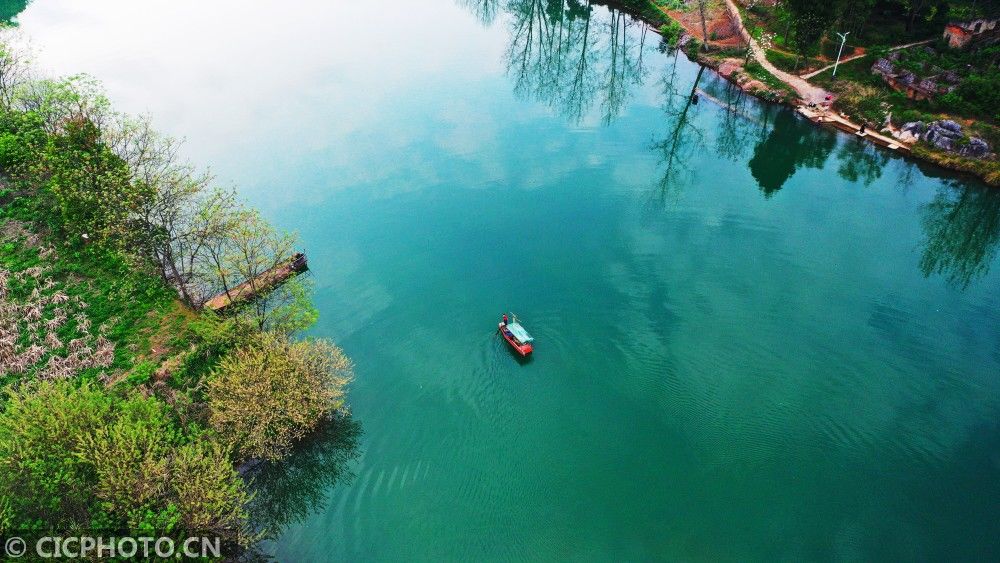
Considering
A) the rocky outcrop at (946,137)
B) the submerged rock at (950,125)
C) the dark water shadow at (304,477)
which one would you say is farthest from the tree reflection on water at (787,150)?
the dark water shadow at (304,477)

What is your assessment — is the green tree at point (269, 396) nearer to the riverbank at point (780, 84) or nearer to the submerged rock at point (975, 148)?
the riverbank at point (780, 84)

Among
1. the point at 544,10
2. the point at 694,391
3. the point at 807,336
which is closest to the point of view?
the point at 694,391

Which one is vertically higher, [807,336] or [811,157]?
[811,157]

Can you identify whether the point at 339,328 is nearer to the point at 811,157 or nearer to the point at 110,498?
the point at 110,498

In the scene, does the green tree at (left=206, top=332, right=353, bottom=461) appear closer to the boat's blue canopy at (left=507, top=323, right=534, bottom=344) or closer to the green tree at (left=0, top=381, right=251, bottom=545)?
the green tree at (left=0, top=381, right=251, bottom=545)

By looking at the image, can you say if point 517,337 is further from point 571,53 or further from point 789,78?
point 571,53

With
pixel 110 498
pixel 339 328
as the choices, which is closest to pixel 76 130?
pixel 339 328
